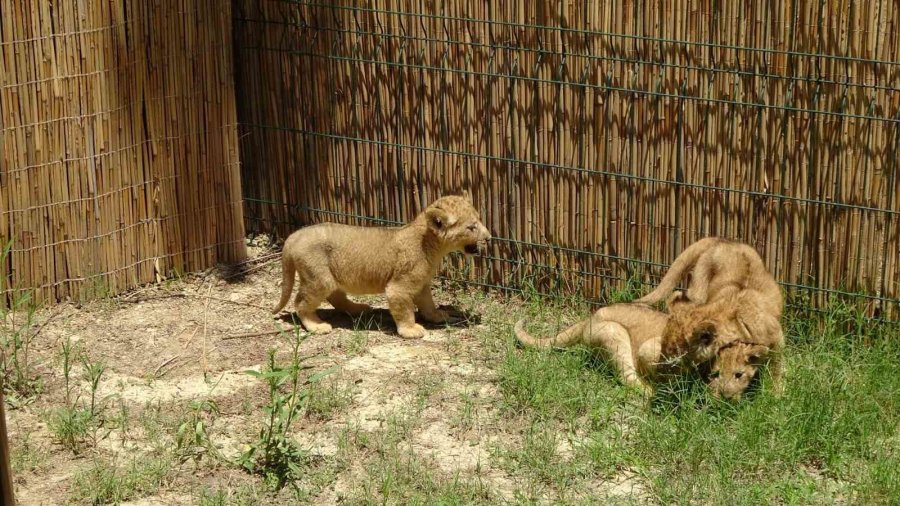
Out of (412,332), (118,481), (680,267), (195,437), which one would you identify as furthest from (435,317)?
(118,481)

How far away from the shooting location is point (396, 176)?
10.3 metres

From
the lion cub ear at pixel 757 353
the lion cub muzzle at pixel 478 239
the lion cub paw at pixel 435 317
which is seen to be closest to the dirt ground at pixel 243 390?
A: the lion cub paw at pixel 435 317

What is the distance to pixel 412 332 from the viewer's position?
9.31m

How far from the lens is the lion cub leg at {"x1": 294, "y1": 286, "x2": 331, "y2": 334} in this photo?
9.28 meters

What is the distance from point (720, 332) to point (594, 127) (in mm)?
2269

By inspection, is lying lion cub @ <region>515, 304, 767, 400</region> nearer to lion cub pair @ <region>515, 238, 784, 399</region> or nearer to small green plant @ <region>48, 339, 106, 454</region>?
lion cub pair @ <region>515, 238, 784, 399</region>

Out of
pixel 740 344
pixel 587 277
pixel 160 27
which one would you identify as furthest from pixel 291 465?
pixel 160 27

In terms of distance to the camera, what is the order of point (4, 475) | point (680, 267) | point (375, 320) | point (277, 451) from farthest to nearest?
point (375, 320)
point (680, 267)
point (277, 451)
point (4, 475)

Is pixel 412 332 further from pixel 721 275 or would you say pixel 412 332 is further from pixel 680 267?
pixel 721 275

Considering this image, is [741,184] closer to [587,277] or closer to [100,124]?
[587,277]

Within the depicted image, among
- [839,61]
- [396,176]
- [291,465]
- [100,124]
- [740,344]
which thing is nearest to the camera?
[291,465]

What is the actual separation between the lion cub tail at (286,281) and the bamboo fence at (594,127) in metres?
1.34

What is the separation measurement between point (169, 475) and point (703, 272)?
3688 millimetres

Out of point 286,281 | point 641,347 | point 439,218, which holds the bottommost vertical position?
point 641,347
